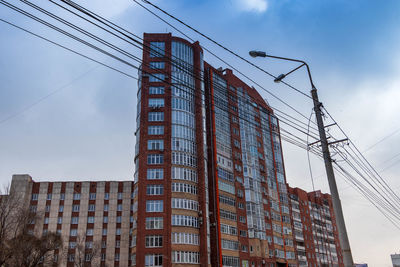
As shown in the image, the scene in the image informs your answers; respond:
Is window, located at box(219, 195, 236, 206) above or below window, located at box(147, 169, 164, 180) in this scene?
below

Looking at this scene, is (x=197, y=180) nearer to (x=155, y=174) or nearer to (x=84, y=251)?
(x=155, y=174)

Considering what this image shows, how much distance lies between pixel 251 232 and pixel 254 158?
52.4ft

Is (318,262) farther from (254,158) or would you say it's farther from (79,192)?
(79,192)

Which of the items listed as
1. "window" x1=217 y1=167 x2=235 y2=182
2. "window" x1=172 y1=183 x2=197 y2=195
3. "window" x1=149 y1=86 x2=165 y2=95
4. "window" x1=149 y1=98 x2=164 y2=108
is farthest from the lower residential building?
"window" x1=149 y1=86 x2=165 y2=95

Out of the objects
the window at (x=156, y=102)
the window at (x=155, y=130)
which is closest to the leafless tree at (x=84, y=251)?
the window at (x=155, y=130)

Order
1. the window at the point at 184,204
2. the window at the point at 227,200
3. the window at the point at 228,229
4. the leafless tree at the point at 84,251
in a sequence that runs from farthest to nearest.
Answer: the leafless tree at the point at 84,251 → the window at the point at 227,200 → the window at the point at 228,229 → the window at the point at 184,204

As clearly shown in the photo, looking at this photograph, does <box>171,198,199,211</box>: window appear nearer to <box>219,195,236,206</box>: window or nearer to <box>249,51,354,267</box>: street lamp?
<box>219,195,236,206</box>: window

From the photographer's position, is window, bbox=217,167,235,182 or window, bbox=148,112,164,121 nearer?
window, bbox=148,112,164,121

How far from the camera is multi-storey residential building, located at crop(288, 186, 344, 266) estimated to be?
309 ft

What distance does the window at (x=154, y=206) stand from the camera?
53531 millimetres

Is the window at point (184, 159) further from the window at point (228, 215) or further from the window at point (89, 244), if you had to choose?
the window at point (89, 244)

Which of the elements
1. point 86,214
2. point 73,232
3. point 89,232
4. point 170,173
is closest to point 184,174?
point 170,173

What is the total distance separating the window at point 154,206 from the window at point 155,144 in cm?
863

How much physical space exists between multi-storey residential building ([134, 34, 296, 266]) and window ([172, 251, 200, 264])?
14 cm
